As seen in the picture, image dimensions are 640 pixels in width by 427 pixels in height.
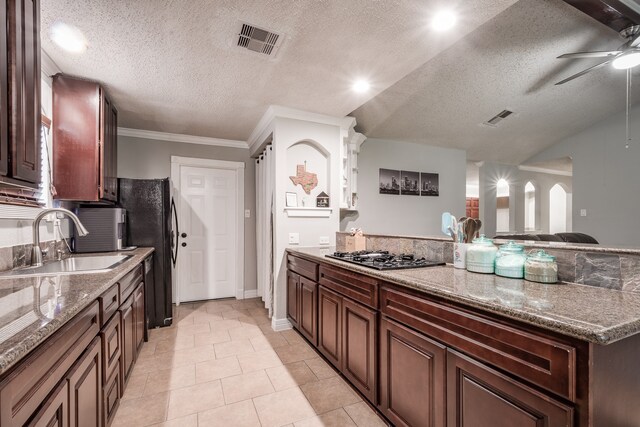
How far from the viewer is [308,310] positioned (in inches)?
102

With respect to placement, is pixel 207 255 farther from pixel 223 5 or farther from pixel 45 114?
pixel 223 5

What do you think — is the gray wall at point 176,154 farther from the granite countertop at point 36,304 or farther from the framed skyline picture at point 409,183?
the granite countertop at point 36,304

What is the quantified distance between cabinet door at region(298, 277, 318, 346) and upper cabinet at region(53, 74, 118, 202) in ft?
6.66

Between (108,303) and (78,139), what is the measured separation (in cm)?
175

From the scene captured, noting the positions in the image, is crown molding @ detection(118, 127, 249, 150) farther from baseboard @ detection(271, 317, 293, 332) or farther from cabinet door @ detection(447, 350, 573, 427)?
cabinet door @ detection(447, 350, 573, 427)

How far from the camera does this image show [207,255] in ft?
13.8

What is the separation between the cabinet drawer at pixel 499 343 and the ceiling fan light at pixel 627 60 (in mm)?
2779

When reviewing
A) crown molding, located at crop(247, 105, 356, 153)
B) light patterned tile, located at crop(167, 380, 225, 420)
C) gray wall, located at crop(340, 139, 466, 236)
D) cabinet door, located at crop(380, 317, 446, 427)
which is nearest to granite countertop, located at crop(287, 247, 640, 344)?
cabinet door, located at crop(380, 317, 446, 427)

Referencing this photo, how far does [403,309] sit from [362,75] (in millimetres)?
1925

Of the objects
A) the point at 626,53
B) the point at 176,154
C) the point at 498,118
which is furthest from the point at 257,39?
the point at 498,118

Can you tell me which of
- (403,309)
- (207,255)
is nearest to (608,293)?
(403,309)

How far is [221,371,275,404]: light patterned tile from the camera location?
191 cm

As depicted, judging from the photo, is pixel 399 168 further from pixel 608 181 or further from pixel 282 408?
pixel 282 408

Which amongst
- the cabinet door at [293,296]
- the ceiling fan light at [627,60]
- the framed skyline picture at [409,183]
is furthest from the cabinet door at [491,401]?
the framed skyline picture at [409,183]
